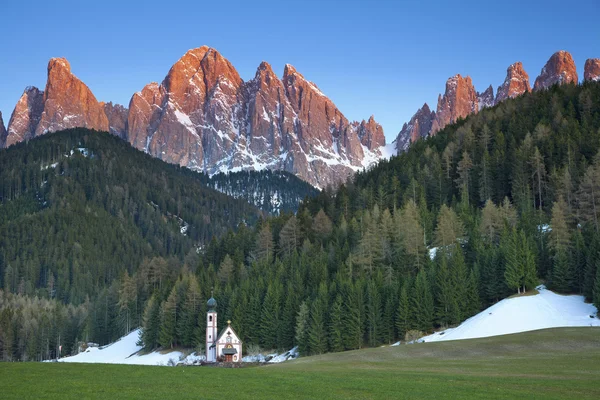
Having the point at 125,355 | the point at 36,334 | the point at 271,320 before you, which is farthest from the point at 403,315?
the point at 36,334

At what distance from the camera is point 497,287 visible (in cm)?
8331

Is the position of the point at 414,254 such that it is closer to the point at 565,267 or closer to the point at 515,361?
the point at 565,267

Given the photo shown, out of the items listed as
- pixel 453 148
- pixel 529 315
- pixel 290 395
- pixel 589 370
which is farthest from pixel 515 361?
pixel 453 148

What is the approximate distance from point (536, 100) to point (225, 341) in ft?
343

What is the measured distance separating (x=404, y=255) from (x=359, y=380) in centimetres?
6516

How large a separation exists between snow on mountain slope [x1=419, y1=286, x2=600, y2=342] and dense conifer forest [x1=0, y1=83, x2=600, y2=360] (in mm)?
2690

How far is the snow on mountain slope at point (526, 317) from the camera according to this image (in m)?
70.2

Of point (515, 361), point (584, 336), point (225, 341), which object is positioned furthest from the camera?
point (225, 341)

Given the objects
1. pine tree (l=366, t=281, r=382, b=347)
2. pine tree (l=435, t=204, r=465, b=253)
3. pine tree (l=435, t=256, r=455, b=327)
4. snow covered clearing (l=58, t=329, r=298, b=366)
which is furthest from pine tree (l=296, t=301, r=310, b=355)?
pine tree (l=435, t=204, r=465, b=253)

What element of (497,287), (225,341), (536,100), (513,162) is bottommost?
(225,341)

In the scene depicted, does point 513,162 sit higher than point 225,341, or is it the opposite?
point 513,162

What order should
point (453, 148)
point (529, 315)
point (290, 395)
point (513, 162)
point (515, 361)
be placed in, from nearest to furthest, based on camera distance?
point (290, 395) < point (515, 361) < point (529, 315) < point (513, 162) < point (453, 148)

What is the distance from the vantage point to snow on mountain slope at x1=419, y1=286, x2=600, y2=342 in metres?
70.2

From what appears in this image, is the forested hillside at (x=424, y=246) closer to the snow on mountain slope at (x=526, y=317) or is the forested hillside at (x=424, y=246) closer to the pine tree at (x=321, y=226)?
the pine tree at (x=321, y=226)
